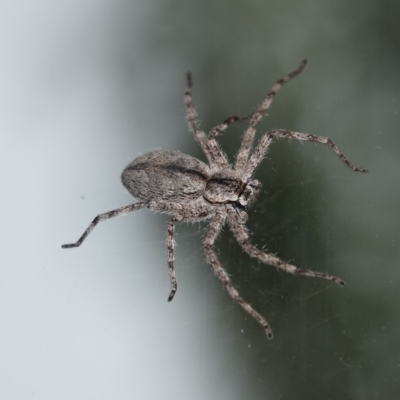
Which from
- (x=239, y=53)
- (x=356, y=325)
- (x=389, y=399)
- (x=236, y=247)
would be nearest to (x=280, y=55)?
(x=239, y=53)

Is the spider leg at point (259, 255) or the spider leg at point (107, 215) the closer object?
the spider leg at point (259, 255)

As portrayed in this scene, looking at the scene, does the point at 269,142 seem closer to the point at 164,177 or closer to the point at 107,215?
the point at 164,177

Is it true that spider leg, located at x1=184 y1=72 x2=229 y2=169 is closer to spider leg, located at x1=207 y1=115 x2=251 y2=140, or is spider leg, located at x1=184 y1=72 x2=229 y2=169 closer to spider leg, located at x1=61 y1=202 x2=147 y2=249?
spider leg, located at x1=207 y1=115 x2=251 y2=140

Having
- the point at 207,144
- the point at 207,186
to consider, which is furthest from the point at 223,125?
the point at 207,186

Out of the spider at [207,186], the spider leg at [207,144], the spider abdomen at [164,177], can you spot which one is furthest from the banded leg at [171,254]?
the spider leg at [207,144]

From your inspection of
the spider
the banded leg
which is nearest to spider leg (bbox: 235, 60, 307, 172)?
the spider

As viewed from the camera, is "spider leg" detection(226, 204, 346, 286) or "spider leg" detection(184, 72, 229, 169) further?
"spider leg" detection(184, 72, 229, 169)

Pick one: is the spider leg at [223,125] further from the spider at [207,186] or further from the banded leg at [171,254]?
the banded leg at [171,254]
